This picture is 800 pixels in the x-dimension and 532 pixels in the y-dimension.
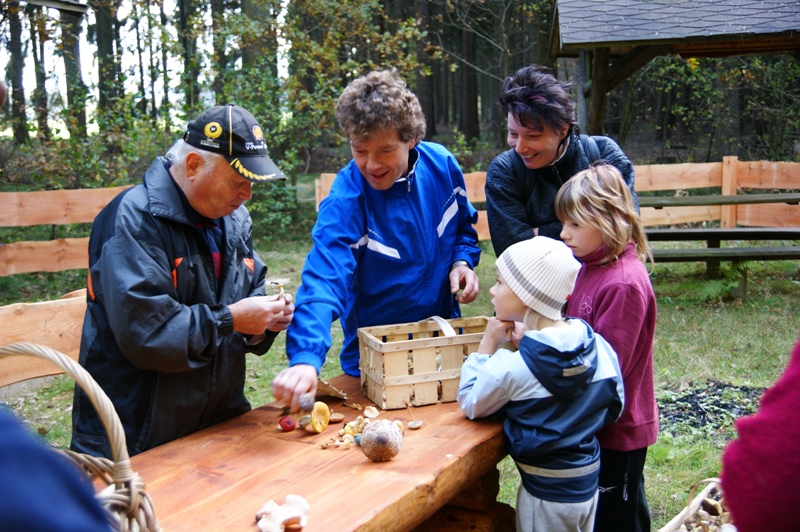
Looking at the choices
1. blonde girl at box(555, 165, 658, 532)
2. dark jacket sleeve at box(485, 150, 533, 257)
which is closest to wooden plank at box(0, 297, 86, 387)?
dark jacket sleeve at box(485, 150, 533, 257)

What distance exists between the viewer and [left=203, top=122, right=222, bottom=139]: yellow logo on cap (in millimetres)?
2383

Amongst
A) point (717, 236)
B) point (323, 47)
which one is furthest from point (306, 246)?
point (717, 236)

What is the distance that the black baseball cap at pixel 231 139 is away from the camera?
7.83ft

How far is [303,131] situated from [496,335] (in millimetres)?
10317

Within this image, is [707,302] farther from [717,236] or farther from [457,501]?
[457,501]

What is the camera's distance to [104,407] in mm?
1540

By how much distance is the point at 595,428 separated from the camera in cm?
238

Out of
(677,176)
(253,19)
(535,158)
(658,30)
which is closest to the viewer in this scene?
(535,158)

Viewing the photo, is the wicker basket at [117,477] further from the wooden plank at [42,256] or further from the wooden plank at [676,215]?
the wooden plank at [676,215]

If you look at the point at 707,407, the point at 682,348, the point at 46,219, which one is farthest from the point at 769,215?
the point at 46,219

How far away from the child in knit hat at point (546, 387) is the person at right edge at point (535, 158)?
30.2 inches

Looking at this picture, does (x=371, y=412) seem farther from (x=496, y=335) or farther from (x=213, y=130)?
(x=213, y=130)

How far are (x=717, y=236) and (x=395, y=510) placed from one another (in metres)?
7.54

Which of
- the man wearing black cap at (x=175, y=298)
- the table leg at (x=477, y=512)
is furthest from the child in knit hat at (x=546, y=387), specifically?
the man wearing black cap at (x=175, y=298)
